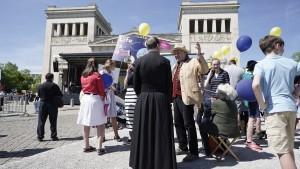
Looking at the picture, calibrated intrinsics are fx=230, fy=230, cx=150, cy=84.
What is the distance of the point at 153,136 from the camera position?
3.24 m

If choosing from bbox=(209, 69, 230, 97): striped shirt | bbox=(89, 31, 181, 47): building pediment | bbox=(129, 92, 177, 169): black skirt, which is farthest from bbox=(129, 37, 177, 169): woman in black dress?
bbox=(89, 31, 181, 47): building pediment

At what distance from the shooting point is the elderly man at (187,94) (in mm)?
3994

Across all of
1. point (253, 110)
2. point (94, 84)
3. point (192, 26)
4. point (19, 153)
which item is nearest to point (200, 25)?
point (192, 26)

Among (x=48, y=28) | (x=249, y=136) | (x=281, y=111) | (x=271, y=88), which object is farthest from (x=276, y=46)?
(x=48, y=28)

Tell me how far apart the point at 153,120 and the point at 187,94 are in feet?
3.34

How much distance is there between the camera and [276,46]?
109 inches

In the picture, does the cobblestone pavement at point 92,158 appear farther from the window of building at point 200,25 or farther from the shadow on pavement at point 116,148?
the window of building at point 200,25

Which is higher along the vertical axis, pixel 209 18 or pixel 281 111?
pixel 209 18

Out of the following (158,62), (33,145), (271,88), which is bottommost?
(33,145)

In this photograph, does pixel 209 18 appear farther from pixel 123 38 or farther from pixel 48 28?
pixel 123 38

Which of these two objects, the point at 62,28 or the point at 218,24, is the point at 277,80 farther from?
the point at 62,28

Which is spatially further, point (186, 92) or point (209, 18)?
point (209, 18)

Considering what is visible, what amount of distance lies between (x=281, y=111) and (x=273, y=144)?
382 mm

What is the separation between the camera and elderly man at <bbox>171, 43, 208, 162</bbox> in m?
3.99
